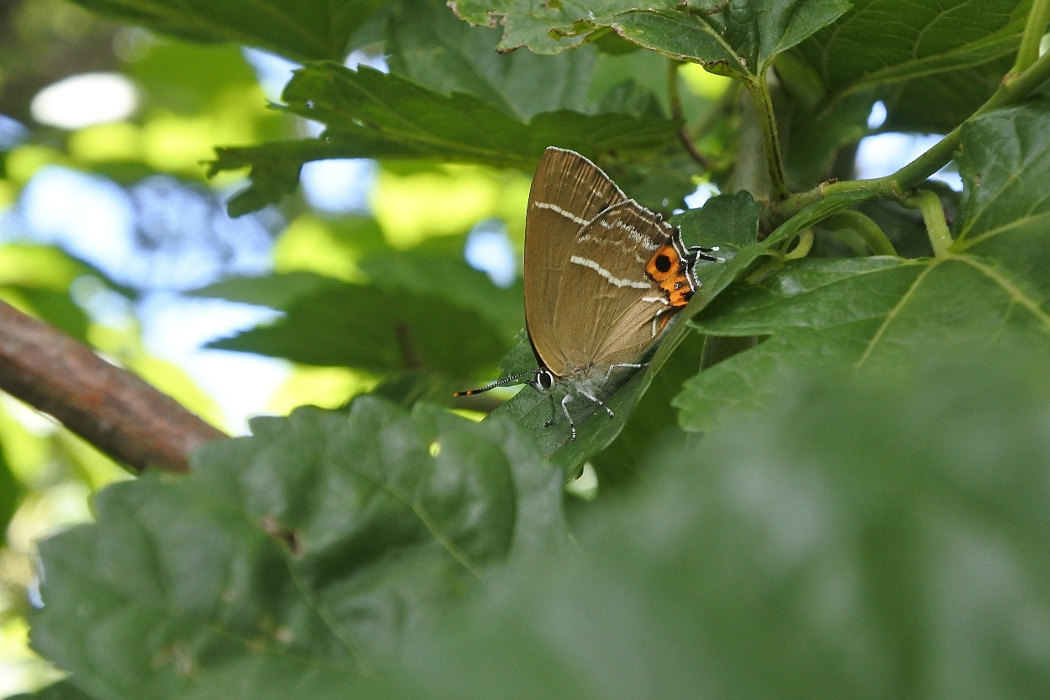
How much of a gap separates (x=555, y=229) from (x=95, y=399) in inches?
22.6

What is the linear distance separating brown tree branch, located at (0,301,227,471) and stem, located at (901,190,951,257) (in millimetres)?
676

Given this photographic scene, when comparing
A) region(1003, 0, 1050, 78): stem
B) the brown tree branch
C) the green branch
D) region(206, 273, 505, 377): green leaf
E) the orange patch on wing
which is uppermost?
region(1003, 0, 1050, 78): stem

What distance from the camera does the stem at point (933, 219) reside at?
803mm

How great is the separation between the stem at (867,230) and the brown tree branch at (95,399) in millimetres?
627

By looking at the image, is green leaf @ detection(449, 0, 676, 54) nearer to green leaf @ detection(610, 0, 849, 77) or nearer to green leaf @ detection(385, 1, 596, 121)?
green leaf @ detection(610, 0, 849, 77)

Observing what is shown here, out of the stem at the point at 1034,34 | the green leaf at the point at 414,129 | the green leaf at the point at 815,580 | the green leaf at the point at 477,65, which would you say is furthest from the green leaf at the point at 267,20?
the green leaf at the point at 815,580

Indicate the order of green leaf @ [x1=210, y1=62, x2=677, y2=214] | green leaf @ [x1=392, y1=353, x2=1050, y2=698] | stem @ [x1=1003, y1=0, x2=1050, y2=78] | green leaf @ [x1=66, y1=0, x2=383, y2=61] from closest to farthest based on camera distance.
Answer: green leaf @ [x1=392, y1=353, x2=1050, y2=698] → stem @ [x1=1003, y1=0, x2=1050, y2=78] → green leaf @ [x1=210, y1=62, x2=677, y2=214] → green leaf @ [x1=66, y1=0, x2=383, y2=61]

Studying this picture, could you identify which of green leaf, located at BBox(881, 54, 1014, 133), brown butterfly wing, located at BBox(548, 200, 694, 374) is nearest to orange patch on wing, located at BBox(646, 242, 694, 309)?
brown butterfly wing, located at BBox(548, 200, 694, 374)

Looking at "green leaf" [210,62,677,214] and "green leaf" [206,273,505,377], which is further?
"green leaf" [206,273,505,377]

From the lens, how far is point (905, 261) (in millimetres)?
790

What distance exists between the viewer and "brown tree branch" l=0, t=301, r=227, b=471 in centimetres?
91

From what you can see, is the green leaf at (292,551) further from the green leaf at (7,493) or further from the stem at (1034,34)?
the green leaf at (7,493)

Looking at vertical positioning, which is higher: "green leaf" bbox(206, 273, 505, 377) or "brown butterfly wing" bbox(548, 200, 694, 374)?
"brown butterfly wing" bbox(548, 200, 694, 374)

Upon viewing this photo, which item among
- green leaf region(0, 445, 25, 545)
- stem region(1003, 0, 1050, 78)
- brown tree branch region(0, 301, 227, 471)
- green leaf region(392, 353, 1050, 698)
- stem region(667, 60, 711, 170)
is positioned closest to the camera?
green leaf region(392, 353, 1050, 698)
